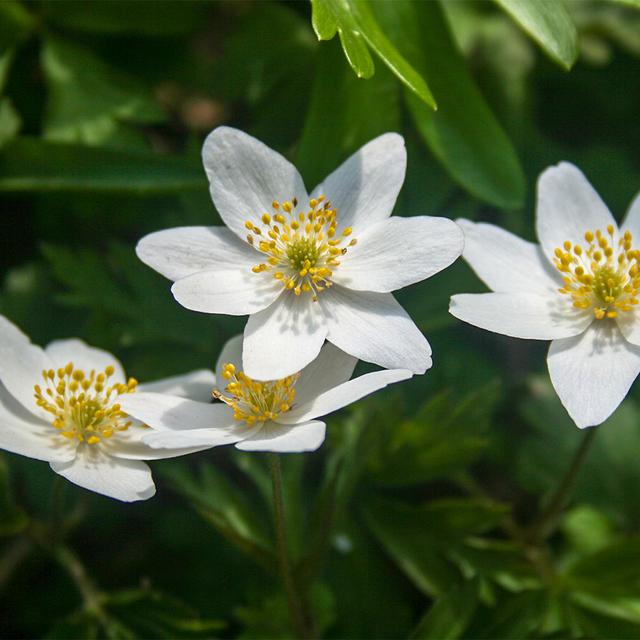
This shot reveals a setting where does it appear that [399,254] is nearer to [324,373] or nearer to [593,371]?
[324,373]

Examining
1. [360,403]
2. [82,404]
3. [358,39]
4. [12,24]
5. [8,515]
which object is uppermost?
[358,39]

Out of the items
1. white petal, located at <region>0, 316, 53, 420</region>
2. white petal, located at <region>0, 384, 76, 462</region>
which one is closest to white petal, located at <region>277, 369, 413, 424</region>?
white petal, located at <region>0, 384, 76, 462</region>

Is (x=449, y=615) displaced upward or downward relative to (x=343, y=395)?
downward

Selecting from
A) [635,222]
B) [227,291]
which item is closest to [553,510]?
[635,222]

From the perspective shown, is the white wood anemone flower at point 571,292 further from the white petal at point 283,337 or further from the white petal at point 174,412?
the white petal at point 174,412

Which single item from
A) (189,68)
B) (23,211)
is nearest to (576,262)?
(189,68)

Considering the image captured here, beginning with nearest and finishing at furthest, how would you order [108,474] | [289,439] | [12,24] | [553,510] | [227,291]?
1. [289,439]
2. [108,474]
3. [227,291]
4. [553,510]
5. [12,24]

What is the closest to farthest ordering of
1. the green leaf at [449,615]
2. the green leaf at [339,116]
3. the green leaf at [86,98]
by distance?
the green leaf at [449,615]
the green leaf at [339,116]
the green leaf at [86,98]

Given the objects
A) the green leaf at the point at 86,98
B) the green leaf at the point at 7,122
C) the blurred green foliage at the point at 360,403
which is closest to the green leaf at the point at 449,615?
the blurred green foliage at the point at 360,403
